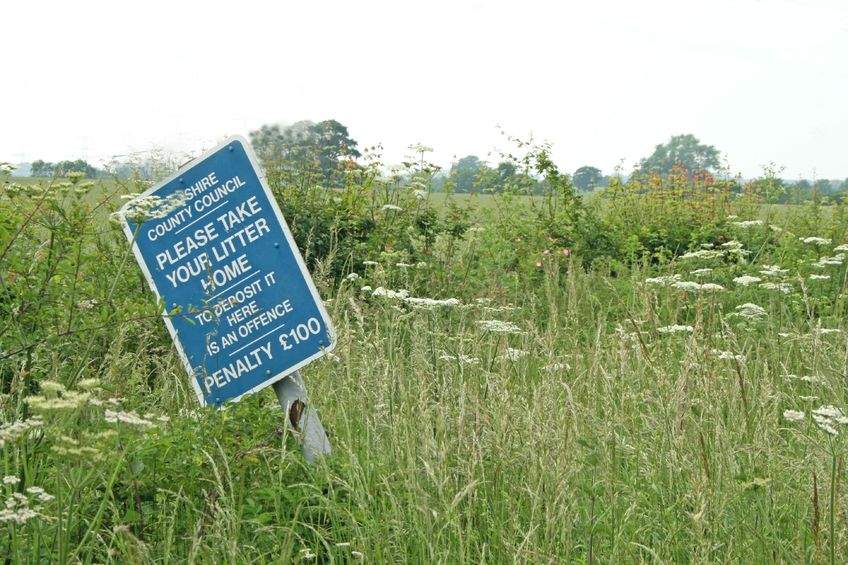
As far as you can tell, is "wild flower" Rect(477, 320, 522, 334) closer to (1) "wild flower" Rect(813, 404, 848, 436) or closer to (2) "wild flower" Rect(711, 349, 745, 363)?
(2) "wild flower" Rect(711, 349, 745, 363)

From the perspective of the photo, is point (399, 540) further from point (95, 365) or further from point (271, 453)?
point (95, 365)

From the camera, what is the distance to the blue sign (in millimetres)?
3652

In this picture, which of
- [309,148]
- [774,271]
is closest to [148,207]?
[774,271]

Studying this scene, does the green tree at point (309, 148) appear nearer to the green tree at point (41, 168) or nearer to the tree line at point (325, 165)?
the tree line at point (325, 165)

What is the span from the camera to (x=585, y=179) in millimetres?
11953

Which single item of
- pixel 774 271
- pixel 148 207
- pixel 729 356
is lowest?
pixel 729 356

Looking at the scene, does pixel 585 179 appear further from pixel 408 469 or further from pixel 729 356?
pixel 408 469

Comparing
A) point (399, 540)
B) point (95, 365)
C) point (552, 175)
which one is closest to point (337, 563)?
point (399, 540)

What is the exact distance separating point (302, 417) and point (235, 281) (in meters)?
0.59

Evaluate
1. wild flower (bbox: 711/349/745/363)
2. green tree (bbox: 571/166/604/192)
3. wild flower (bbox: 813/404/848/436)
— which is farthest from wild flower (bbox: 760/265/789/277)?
wild flower (bbox: 813/404/848/436)

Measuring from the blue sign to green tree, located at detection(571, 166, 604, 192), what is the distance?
6.65m

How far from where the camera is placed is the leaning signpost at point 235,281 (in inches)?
144

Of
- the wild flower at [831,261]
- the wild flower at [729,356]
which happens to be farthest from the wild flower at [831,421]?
the wild flower at [831,261]

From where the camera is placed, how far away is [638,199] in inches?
459
